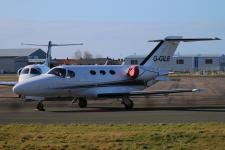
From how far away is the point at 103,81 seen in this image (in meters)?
29.8

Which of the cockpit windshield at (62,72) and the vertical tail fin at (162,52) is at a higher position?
the vertical tail fin at (162,52)

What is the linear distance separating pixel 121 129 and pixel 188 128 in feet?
6.83

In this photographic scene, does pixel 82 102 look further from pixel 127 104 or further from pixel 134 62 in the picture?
pixel 134 62

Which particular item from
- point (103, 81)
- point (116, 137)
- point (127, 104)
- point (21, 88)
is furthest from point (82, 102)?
point (116, 137)

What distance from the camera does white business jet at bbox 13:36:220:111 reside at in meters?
28.1

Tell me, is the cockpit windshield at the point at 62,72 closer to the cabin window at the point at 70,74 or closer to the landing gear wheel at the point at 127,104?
the cabin window at the point at 70,74

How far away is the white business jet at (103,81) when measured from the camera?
92.2 feet

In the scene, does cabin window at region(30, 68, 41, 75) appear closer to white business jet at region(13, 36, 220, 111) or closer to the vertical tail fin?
white business jet at region(13, 36, 220, 111)

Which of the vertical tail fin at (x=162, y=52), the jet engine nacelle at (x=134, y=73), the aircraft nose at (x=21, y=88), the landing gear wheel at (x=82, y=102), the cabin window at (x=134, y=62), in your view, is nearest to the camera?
the aircraft nose at (x=21, y=88)

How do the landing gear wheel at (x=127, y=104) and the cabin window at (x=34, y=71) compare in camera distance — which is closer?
the landing gear wheel at (x=127, y=104)

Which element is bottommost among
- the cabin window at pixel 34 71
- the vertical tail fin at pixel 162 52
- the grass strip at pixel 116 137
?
the grass strip at pixel 116 137

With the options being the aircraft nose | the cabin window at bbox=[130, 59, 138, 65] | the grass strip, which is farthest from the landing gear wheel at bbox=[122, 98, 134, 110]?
the cabin window at bbox=[130, 59, 138, 65]

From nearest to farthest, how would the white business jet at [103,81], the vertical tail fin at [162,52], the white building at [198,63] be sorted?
the white business jet at [103,81]
the vertical tail fin at [162,52]
the white building at [198,63]

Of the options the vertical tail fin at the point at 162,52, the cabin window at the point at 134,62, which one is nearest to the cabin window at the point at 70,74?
the vertical tail fin at the point at 162,52
